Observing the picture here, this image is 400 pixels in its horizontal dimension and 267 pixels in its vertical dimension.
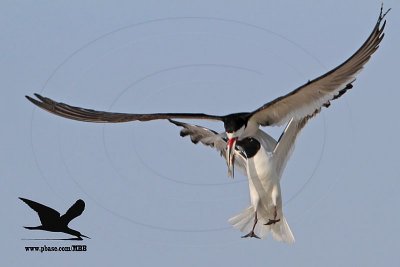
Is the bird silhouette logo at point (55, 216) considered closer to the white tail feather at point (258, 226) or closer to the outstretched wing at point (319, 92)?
the white tail feather at point (258, 226)

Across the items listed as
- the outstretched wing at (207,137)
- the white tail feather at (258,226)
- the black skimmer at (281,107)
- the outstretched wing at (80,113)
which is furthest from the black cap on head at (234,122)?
the white tail feather at (258,226)

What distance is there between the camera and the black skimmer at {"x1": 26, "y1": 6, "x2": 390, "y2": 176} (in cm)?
2053

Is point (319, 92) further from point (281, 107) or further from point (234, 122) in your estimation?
point (234, 122)

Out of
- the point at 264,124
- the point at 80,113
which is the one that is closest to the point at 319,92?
the point at 264,124

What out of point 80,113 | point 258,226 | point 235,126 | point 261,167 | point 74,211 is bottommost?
point 258,226

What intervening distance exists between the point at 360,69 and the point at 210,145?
11.8 ft

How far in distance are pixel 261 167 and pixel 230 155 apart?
2.30 ft

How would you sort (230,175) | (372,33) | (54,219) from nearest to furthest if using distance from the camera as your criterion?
(372,33) < (230,175) < (54,219)

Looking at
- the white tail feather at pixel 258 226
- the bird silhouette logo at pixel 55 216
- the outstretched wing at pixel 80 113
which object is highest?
the outstretched wing at pixel 80 113

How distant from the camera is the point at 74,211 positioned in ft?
84.3

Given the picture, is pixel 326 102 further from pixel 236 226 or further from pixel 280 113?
pixel 236 226

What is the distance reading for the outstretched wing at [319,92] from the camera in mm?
20500

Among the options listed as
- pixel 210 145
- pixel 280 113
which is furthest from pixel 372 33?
pixel 210 145

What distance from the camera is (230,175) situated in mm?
22047
